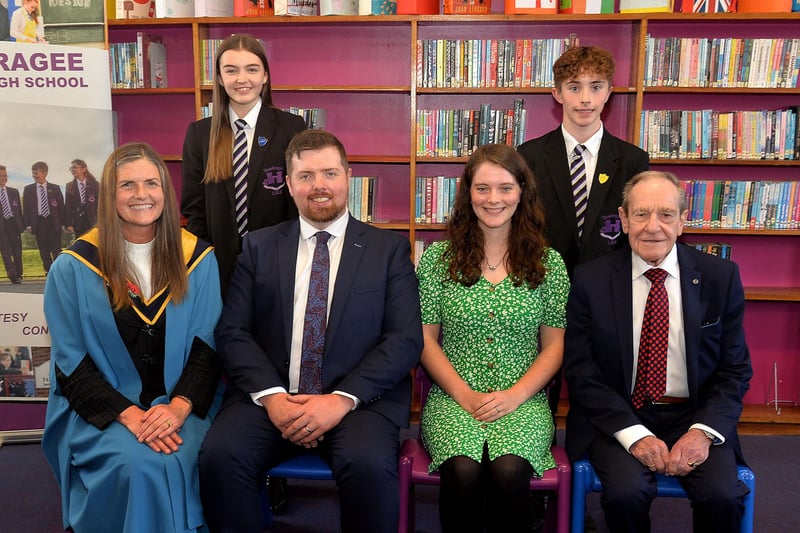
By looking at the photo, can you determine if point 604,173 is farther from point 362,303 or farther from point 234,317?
point 234,317

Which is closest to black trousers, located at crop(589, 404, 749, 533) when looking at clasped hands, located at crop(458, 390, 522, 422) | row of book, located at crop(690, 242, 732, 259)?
clasped hands, located at crop(458, 390, 522, 422)

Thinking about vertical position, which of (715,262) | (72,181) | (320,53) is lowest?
(715,262)

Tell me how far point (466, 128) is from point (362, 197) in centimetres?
73

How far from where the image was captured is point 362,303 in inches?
92.6

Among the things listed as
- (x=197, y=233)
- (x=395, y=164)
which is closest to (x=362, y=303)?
(x=197, y=233)

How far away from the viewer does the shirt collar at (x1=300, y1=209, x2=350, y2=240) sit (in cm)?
244

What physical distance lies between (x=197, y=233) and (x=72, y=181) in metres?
0.82

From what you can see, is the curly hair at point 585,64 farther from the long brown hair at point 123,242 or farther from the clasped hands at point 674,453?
the long brown hair at point 123,242

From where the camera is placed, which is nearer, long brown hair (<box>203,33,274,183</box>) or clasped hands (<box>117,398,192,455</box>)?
→ clasped hands (<box>117,398,192,455</box>)

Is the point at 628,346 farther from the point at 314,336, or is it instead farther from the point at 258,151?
the point at 258,151

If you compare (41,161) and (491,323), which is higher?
(41,161)

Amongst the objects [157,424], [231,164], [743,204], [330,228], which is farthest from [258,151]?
[743,204]

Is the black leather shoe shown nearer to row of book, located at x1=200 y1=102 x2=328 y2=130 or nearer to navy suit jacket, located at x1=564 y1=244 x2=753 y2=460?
navy suit jacket, located at x1=564 y1=244 x2=753 y2=460

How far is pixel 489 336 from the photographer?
238cm
